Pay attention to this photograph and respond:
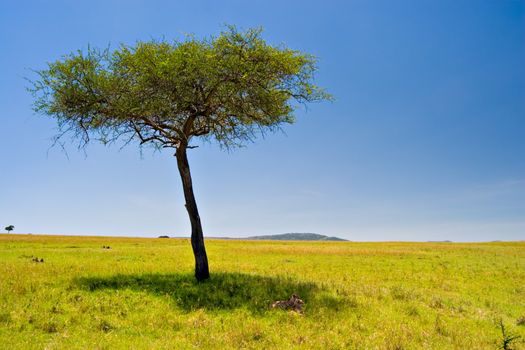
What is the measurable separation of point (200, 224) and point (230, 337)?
9.54 m

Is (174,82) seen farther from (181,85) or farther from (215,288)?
(215,288)

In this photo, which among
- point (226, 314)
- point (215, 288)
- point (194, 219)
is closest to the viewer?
point (226, 314)

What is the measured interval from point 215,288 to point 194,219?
4.22 m

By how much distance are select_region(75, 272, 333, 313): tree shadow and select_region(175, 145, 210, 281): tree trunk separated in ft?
2.29

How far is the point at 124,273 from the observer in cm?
2188

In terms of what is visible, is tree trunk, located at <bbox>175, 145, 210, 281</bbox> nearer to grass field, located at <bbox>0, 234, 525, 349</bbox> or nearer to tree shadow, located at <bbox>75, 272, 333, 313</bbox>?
tree shadow, located at <bbox>75, 272, 333, 313</bbox>

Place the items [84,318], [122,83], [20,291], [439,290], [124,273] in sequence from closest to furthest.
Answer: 1. [84,318]
2. [20,291]
3. [122,83]
4. [124,273]
5. [439,290]

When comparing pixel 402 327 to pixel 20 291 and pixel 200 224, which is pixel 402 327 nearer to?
pixel 200 224

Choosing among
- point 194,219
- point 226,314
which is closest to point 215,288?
point 226,314

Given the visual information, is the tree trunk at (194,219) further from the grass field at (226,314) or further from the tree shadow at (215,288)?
the grass field at (226,314)

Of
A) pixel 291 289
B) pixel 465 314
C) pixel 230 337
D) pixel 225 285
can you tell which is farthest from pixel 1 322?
pixel 465 314

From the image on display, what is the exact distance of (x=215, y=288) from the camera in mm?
18312

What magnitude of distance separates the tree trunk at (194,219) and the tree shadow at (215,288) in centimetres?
70

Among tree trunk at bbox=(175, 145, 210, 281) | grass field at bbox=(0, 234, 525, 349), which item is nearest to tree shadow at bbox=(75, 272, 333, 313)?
grass field at bbox=(0, 234, 525, 349)
